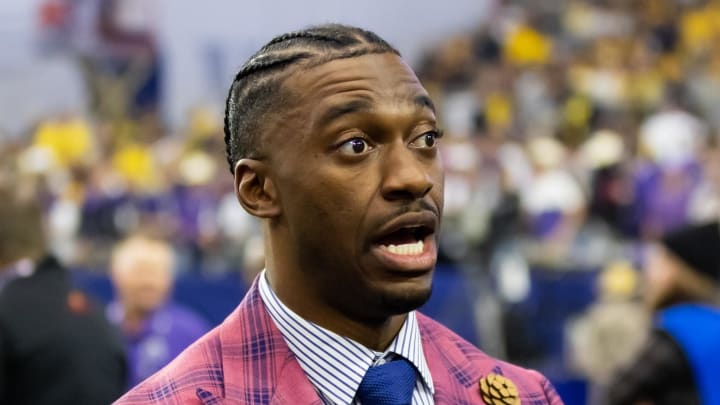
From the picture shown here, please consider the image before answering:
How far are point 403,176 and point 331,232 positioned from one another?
0.13m

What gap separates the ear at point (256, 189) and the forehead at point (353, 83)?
13 centimetres

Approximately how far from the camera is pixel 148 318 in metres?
6.35

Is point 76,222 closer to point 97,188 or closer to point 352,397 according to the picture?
point 97,188

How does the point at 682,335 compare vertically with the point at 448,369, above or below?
below

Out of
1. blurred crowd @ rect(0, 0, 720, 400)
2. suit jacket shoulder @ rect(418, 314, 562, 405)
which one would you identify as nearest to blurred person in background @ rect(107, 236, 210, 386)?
blurred crowd @ rect(0, 0, 720, 400)

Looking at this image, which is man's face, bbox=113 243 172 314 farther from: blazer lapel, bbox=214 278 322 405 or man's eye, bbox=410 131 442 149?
man's eye, bbox=410 131 442 149

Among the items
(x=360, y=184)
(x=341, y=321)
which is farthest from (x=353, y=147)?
(x=341, y=321)

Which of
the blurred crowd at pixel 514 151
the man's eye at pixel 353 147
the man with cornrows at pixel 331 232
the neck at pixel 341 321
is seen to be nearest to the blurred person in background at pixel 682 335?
the blurred crowd at pixel 514 151

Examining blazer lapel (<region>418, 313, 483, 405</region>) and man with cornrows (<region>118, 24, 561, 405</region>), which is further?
blazer lapel (<region>418, 313, 483, 405</region>)

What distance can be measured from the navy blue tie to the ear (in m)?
0.27

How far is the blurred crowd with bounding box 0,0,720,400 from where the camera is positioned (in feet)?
35.7

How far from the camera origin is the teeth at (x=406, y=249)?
2033 mm

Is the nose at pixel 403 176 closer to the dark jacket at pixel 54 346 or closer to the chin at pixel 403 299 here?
the chin at pixel 403 299

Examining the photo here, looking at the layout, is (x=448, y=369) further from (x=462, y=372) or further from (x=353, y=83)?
(x=353, y=83)
